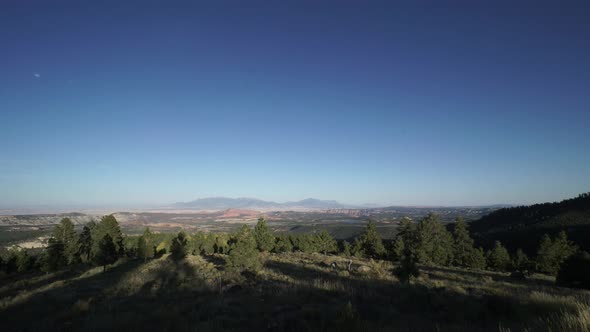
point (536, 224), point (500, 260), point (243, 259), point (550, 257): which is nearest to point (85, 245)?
point (243, 259)

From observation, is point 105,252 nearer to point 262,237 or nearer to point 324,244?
point 262,237

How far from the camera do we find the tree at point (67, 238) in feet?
145

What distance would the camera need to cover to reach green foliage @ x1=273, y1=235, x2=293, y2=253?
59588 millimetres

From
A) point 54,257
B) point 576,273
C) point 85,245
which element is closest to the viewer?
point 576,273

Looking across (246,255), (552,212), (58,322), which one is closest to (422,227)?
(246,255)

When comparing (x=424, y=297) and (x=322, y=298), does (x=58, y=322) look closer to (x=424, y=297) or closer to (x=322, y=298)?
(x=322, y=298)

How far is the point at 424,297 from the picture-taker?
9391 millimetres

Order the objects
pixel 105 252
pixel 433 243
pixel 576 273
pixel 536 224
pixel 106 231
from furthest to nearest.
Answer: pixel 536 224, pixel 433 243, pixel 106 231, pixel 105 252, pixel 576 273

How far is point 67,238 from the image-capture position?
148 feet

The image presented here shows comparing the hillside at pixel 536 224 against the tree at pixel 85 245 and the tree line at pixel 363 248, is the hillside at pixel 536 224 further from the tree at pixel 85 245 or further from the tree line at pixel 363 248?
the tree at pixel 85 245

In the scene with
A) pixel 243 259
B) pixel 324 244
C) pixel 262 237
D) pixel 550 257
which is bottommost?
pixel 324 244

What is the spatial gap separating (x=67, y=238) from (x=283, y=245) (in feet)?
125

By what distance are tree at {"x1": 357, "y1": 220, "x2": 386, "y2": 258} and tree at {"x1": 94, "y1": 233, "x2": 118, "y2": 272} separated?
1607 inches

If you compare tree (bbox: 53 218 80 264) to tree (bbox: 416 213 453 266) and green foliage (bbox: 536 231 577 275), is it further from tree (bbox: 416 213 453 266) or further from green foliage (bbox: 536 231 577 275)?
green foliage (bbox: 536 231 577 275)
